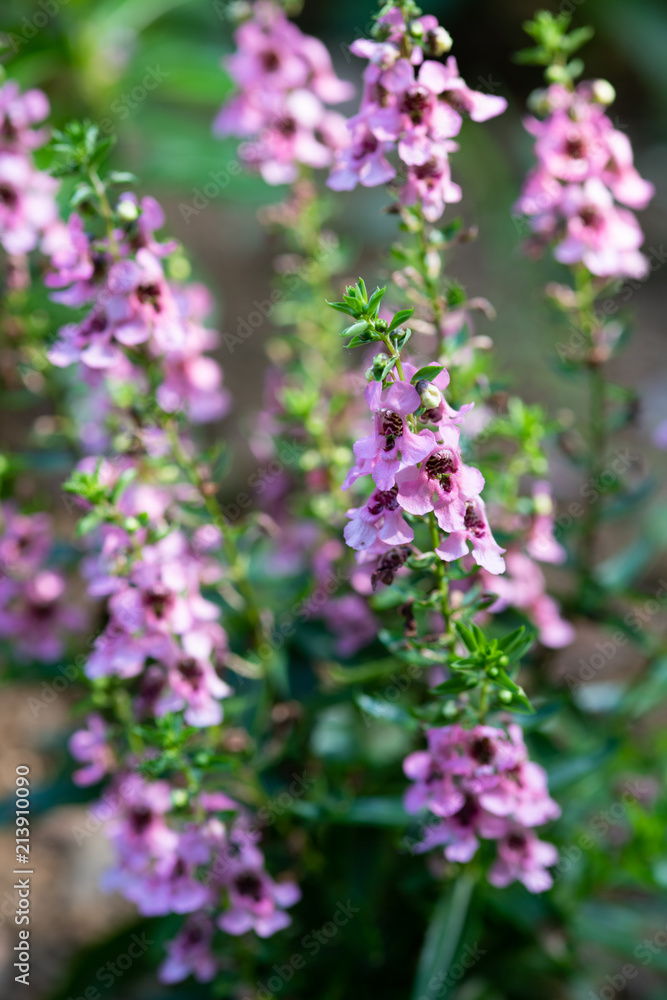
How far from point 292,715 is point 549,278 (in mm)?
3486

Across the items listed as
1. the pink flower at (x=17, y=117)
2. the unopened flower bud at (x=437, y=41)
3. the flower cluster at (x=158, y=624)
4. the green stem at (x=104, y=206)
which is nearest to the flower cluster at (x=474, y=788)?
the flower cluster at (x=158, y=624)

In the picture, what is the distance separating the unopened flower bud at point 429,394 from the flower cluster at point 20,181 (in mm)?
1285

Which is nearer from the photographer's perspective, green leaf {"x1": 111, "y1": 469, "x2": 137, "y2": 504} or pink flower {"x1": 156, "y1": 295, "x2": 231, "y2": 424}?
green leaf {"x1": 111, "y1": 469, "x2": 137, "y2": 504}

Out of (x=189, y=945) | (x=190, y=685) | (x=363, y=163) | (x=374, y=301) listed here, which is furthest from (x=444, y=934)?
(x=363, y=163)

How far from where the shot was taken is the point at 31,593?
2570 millimetres

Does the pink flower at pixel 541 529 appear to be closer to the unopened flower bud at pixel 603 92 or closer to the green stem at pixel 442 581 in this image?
the green stem at pixel 442 581

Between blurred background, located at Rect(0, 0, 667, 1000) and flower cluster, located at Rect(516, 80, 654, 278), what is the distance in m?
0.95

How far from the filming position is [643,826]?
2.37 meters

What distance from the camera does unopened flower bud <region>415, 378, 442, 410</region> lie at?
4.51 ft

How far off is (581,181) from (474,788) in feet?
4.21

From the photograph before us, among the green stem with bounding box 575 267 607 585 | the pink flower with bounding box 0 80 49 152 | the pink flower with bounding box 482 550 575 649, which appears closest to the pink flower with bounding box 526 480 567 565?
the pink flower with bounding box 482 550 575 649

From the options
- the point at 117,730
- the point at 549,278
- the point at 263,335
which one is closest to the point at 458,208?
the point at 549,278

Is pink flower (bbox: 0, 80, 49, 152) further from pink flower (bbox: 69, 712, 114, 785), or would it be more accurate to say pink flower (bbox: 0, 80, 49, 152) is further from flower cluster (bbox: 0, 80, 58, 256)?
pink flower (bbox: 69, 712, 114, 785)

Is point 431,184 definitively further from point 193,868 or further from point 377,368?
point 193,868
